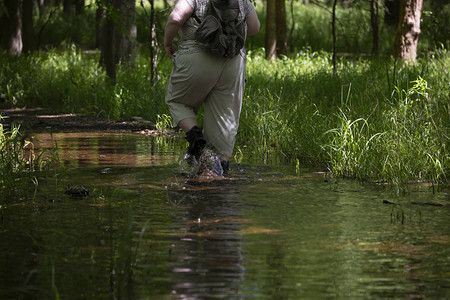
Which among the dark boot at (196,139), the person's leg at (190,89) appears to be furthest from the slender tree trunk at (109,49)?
the dark boot at (196,139)

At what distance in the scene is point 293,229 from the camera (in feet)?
15.8

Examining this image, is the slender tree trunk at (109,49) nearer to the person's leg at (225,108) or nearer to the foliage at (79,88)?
the foliage at (79,88)

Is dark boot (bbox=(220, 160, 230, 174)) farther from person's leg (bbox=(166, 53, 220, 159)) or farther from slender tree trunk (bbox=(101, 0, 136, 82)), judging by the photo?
slender tree trunk (bbox=(101, 0, 136, 82))

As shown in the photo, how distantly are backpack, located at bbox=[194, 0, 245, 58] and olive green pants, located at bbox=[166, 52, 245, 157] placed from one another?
6.3 inches

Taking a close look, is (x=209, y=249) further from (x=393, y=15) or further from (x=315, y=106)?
(x=393, y=15)

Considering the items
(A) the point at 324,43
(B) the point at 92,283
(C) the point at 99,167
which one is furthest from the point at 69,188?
(A) the point at 324,43

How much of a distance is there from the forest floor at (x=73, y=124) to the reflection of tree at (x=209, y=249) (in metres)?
5.30

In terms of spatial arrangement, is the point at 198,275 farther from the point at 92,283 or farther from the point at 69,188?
the point at 69,188

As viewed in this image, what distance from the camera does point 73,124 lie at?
11.7m

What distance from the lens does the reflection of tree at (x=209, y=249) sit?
3.59 m

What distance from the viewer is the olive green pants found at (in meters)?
6.77

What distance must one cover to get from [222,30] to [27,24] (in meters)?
16.3

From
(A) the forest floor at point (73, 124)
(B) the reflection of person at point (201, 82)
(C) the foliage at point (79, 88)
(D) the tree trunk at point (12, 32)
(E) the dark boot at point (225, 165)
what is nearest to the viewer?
(B) the reflection of person at point (201, 82)

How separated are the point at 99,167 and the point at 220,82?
5.15 feet
